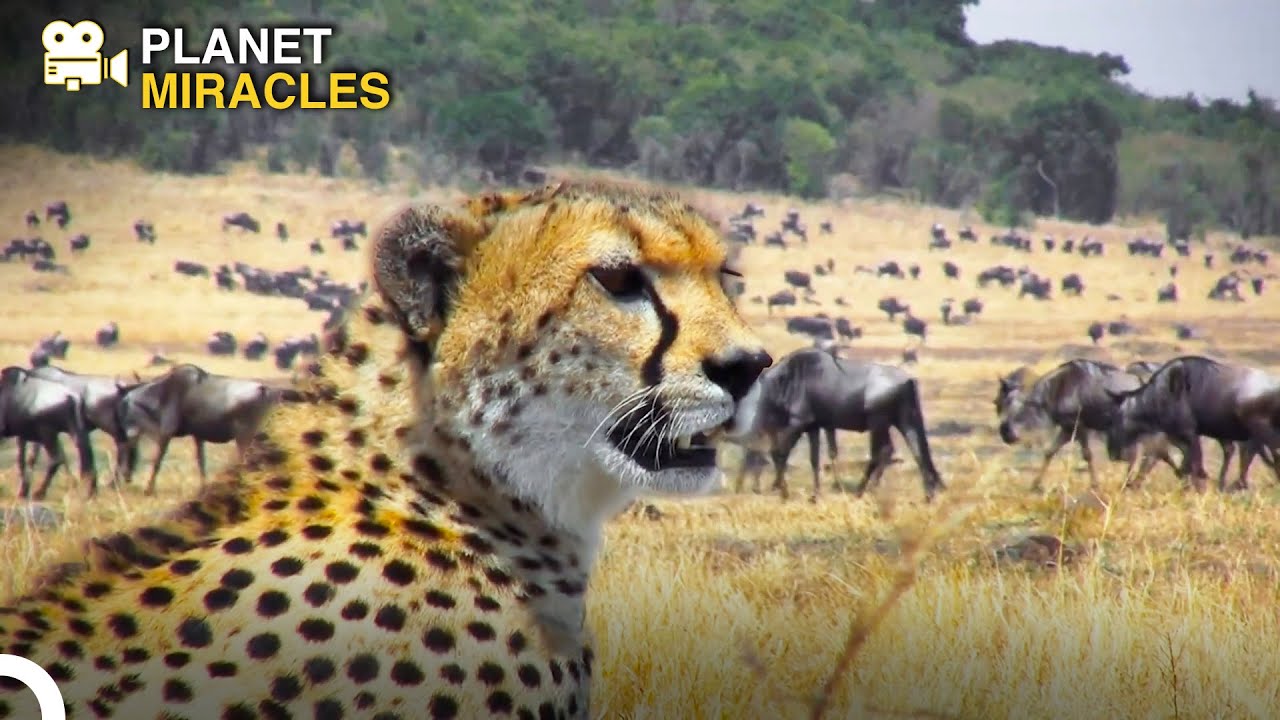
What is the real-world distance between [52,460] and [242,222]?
339 cm

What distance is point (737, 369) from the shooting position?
202cm

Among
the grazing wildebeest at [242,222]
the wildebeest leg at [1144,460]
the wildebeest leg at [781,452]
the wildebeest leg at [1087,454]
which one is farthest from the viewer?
the grazing wildebeest at [242,222]

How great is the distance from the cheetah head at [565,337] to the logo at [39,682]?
0.52 metres

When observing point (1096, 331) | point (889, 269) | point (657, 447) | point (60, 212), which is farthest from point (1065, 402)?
point (657, 447)

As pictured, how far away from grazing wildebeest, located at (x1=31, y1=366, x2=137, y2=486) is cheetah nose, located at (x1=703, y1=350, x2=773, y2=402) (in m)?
7.04

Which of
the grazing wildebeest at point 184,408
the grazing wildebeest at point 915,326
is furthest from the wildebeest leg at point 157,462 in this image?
the grazing wildebeest at point 915,326

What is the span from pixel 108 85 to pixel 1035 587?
8124mm

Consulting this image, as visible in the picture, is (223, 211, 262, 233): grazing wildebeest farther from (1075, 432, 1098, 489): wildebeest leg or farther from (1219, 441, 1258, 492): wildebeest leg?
(1219, 441, 1258, 492): wildebeest leg

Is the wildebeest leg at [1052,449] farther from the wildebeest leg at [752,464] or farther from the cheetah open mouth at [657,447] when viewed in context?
the cheetah open mouth at [657,447]

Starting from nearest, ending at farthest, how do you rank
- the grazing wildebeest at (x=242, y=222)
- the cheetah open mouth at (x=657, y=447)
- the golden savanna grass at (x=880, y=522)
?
the cheetah open mouth at (x=657, y=447) < the golden savanna grass at (x=880, y=522) < the grazing wildebeest at (x=242, y=222)

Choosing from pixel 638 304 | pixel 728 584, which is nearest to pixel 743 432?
pixel 638 304

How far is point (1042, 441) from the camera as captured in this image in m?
8.52

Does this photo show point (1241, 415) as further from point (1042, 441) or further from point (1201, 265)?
point (1201, 265)

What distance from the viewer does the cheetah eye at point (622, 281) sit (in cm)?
205
